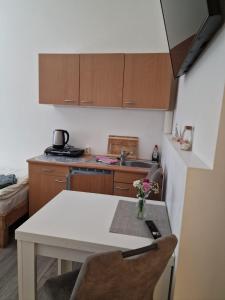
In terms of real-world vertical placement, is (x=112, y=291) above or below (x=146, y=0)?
below

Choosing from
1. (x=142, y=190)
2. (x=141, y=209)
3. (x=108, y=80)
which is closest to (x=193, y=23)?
(x=142, y=190)

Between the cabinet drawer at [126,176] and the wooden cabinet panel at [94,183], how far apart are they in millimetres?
69

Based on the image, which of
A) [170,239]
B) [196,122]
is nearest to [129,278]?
[170,239]

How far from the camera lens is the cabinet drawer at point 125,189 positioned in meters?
2.52

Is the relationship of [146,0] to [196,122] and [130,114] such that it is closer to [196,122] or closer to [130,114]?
[130,114]

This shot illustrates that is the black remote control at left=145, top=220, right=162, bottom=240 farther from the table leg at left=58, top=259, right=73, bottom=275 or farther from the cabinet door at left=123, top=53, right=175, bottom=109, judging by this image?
the cabinet door at left=123, top=53, right=175, bottom=109

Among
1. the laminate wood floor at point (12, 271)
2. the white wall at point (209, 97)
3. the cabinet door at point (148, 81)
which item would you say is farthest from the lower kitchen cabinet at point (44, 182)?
the white wall at point (209, 97)

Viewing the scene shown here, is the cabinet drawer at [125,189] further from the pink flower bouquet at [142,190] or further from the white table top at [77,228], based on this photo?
the pink flower bouquet at [142,190]

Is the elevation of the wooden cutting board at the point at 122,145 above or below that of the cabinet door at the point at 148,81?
below

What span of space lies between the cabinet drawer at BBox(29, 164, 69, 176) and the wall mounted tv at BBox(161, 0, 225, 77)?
5.65 ft

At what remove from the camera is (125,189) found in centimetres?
253

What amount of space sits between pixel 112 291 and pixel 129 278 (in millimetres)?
91

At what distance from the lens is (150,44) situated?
2.82 meters

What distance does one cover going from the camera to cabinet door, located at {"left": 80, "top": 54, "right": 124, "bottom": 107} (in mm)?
2625
